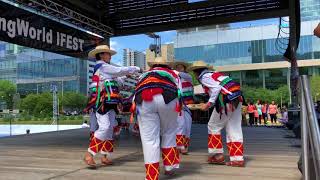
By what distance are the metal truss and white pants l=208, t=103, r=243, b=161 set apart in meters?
6.77

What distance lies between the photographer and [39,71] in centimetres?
8462

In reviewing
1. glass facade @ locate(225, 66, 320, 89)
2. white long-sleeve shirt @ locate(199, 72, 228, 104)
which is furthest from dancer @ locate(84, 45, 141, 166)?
glass facade @ locate(225, 66, 320, 89)

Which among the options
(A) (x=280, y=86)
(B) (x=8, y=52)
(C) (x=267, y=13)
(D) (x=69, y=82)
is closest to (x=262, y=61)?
(A) (x=280, y=86)

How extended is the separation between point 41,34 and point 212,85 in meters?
7.12

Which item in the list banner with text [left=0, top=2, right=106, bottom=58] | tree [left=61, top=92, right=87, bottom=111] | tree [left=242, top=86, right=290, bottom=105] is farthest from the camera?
tree [left=61, top=92, right=87, bottom=111]

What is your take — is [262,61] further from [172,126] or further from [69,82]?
[172,126]

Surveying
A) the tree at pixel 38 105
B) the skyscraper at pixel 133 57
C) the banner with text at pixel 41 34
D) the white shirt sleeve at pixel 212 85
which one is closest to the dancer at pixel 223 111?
the white shirt sleeve at pixel 212 85

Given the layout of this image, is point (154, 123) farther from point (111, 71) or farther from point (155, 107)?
point (111, 71)

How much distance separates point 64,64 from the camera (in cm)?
8600

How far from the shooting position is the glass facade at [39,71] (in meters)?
84.3

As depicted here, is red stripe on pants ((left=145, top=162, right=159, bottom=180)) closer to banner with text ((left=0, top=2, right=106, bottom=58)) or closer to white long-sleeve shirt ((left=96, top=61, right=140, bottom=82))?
white long-sleeve shirt ((left=96, top=61, right=140, bottom=82))

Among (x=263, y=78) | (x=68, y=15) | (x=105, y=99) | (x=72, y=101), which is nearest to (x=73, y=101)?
(x=72, y=101)

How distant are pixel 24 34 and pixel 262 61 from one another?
69.2m

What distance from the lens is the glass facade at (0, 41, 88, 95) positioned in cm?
→ 8431
